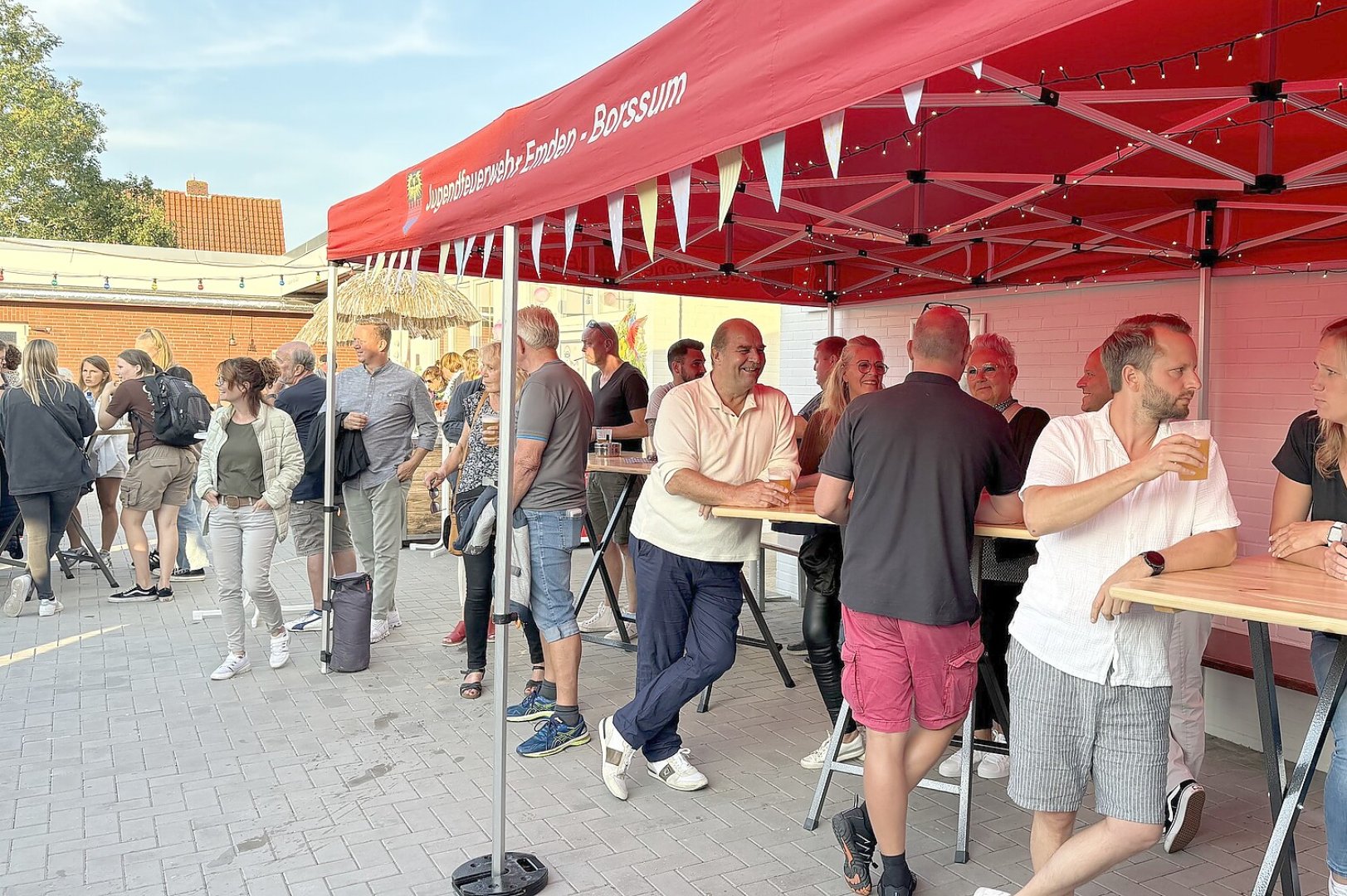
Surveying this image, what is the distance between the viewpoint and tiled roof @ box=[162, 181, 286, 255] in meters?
39.5

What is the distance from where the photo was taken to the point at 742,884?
10.4 feet

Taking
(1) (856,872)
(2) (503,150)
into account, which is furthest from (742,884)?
(2) (503,150)

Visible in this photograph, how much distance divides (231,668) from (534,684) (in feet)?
5.66

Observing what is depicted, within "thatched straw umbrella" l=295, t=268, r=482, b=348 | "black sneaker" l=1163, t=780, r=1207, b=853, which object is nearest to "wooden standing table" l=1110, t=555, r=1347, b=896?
"black sneaker" l=1163, t=780, r=1207, b=853

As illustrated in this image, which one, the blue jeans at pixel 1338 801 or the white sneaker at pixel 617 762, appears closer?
the blue jeans at pixel 1338 801

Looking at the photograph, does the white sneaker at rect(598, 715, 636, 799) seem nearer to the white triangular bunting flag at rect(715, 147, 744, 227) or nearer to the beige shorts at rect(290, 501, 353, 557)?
the white triangular bunting flag at rect(715, 147, 744, 227)

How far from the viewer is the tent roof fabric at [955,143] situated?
2109 millimetres

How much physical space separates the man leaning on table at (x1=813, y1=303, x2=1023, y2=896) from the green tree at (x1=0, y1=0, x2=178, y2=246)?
34851mm

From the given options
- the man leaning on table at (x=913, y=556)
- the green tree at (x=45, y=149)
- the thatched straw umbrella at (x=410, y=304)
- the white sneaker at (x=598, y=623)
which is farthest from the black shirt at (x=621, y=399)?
the green tree at (x=45, y=149)

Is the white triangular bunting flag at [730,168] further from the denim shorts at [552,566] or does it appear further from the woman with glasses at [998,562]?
the denim shorts at [552,566]

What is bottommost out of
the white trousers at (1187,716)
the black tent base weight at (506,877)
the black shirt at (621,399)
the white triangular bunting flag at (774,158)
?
the black tent base weight at (506,877)

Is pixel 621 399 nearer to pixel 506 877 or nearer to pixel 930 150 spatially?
pixel 930 150

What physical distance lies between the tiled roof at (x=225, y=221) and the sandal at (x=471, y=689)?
Answer: 38.6 m

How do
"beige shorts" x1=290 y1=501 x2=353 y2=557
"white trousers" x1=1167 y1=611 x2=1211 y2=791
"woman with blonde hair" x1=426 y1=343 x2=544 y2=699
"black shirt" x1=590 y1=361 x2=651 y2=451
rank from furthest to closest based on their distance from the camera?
"black shirt" x1=590 y1=361 x2=651 y2=451
"beige shorts" x1=290 y1=501 x2=353 y2=557
"woman with blonde hair" x1=426 y1=343 x2=544 y2=699
"white trousers" x1=1167 y1=611 x2=1211 y2=791
